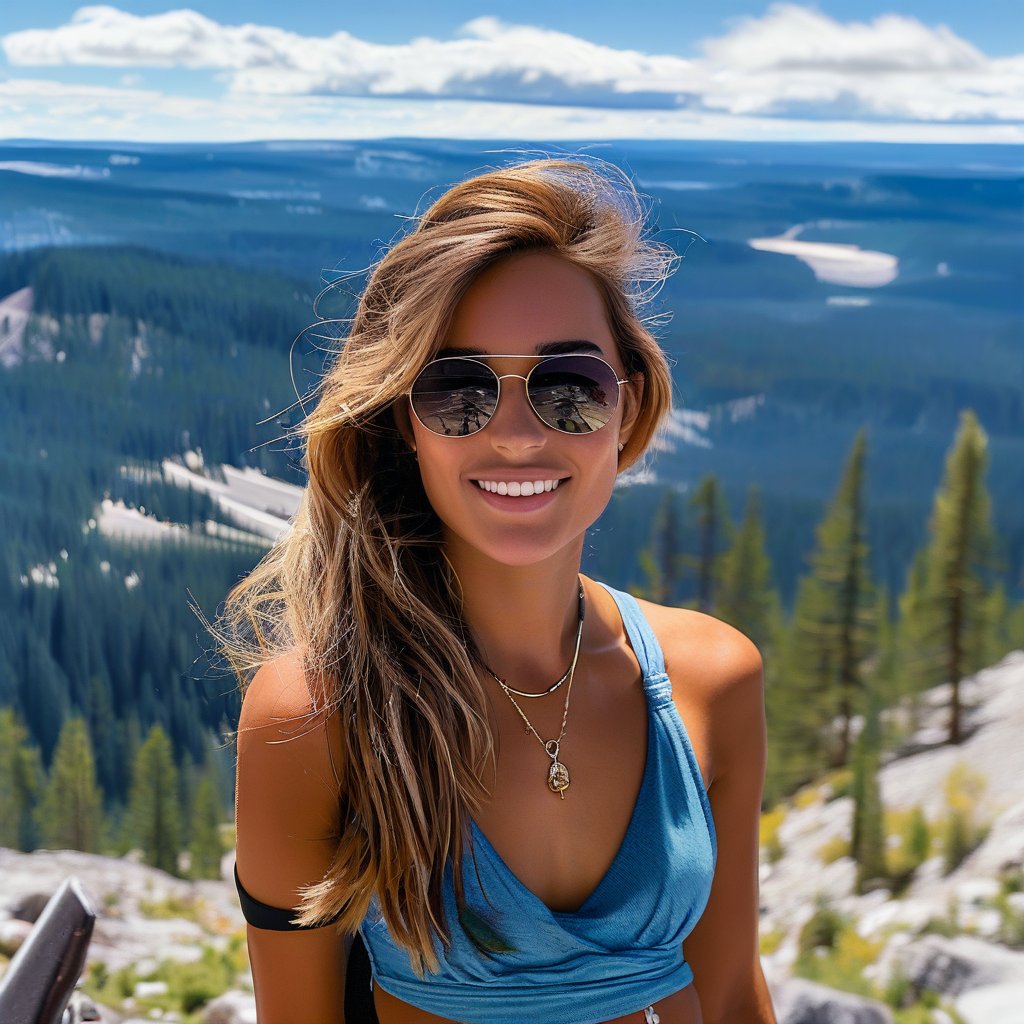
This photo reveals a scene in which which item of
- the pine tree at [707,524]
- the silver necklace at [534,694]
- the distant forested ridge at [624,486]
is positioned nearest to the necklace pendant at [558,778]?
the silver necklace at [534,694]

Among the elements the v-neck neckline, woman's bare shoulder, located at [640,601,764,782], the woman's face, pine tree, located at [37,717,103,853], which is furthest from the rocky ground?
the woman's face

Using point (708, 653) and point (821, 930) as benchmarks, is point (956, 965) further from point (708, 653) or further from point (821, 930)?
point (708, 653)

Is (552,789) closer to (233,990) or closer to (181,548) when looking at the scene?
(233,990)

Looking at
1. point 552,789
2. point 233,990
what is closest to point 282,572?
point 552,789

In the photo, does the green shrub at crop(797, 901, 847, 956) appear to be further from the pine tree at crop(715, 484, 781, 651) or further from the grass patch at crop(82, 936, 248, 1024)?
the grass patch at crop(82, 936, 248, 1024)

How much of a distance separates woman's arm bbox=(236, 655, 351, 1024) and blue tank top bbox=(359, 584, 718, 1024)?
0.36 ft

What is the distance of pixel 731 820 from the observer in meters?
1.59

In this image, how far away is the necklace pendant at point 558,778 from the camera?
4.79 feet

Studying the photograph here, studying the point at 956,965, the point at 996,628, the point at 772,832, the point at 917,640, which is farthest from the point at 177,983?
the point at 996,628

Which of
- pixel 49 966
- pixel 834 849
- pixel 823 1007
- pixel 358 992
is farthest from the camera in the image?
pixel 834 849

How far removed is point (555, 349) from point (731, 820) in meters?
0.72

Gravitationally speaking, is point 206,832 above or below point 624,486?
below

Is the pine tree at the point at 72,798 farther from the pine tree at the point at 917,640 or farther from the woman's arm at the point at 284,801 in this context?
the woman's arm at the point at 284,801

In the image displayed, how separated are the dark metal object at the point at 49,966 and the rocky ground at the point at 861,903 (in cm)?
300
